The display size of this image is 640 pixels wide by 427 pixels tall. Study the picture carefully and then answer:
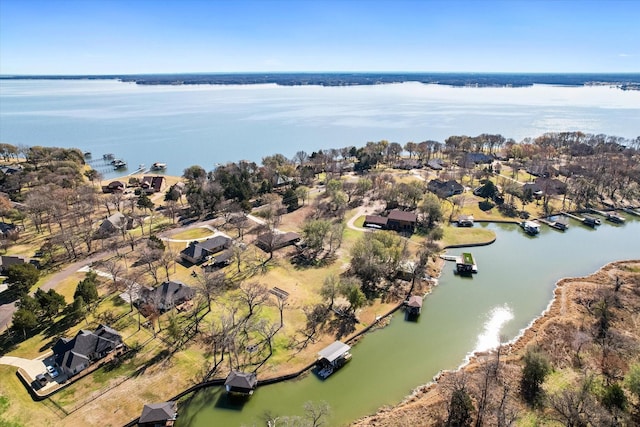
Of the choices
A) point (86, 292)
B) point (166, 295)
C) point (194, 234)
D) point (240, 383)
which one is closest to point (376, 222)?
point (194, 234)

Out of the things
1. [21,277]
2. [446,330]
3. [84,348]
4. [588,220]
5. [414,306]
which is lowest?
[446,330]

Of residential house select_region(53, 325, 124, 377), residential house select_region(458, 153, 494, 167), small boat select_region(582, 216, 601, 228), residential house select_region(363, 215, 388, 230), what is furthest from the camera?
residential house select_region(458, 153, 494, 167)

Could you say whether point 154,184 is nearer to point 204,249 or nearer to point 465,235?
point 204,249

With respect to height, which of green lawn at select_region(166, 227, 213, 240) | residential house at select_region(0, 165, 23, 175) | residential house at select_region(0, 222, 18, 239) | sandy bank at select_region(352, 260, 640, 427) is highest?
residential house at select_region(0, 165, 23, 175)

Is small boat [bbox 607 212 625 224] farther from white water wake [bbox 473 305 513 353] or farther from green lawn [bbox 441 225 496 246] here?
white water wake [bbox 473 305 513 353]

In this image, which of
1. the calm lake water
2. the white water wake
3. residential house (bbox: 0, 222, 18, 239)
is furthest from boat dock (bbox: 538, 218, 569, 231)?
→ residential house (bbox: 0, 222, 18, 239)

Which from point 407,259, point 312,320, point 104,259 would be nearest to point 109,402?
point 312,320

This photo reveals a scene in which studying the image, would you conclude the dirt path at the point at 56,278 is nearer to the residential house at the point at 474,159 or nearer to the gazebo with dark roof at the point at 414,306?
the gazebo with dark roof at the point at 414,306

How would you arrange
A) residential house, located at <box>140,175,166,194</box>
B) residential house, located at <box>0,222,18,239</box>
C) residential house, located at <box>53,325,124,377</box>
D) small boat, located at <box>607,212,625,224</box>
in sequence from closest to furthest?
residential house, located at <box>53,325,124,377</box>, residential house, located at <box>0,222,18,239</box>, small boat, located at <box>607,212,625,224</box>, residential house, located at <box>140,175,166,194</box>
